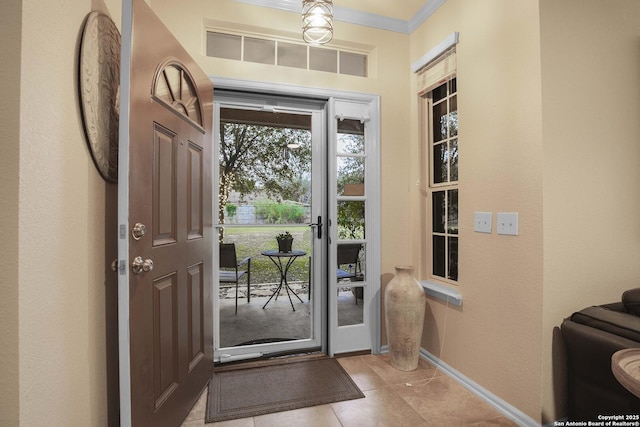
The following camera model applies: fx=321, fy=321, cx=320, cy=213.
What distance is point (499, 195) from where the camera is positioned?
1.98 meters

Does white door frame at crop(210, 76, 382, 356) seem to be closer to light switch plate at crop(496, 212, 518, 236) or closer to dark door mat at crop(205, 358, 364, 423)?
dark door mat at crop(205, 358, 364, 423)

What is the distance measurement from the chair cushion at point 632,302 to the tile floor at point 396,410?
87 cm

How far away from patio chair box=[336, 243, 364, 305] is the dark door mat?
2.24ft

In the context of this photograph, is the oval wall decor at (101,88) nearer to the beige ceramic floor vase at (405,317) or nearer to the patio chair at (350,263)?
the patio chair at (350,263)

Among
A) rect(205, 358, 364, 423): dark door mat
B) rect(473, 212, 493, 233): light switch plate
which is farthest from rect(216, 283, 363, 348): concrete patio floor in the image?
rect(473, 212, 493, 233): light switch plate

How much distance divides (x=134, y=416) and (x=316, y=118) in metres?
2.39

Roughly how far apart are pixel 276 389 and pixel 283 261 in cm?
108

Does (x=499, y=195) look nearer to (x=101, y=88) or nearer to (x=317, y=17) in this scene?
(x=317, y=17)

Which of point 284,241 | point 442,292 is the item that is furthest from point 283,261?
point 442,292

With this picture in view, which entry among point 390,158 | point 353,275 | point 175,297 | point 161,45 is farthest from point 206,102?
point 353,275

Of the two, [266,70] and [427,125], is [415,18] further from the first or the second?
[266,70]

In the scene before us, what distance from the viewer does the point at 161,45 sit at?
165 centimetres

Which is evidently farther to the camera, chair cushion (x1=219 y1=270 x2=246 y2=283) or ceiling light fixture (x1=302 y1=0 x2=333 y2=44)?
chair cushion (x1=219 y1=270 x2=246 y2=283)

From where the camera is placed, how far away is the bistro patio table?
9.52 feet
